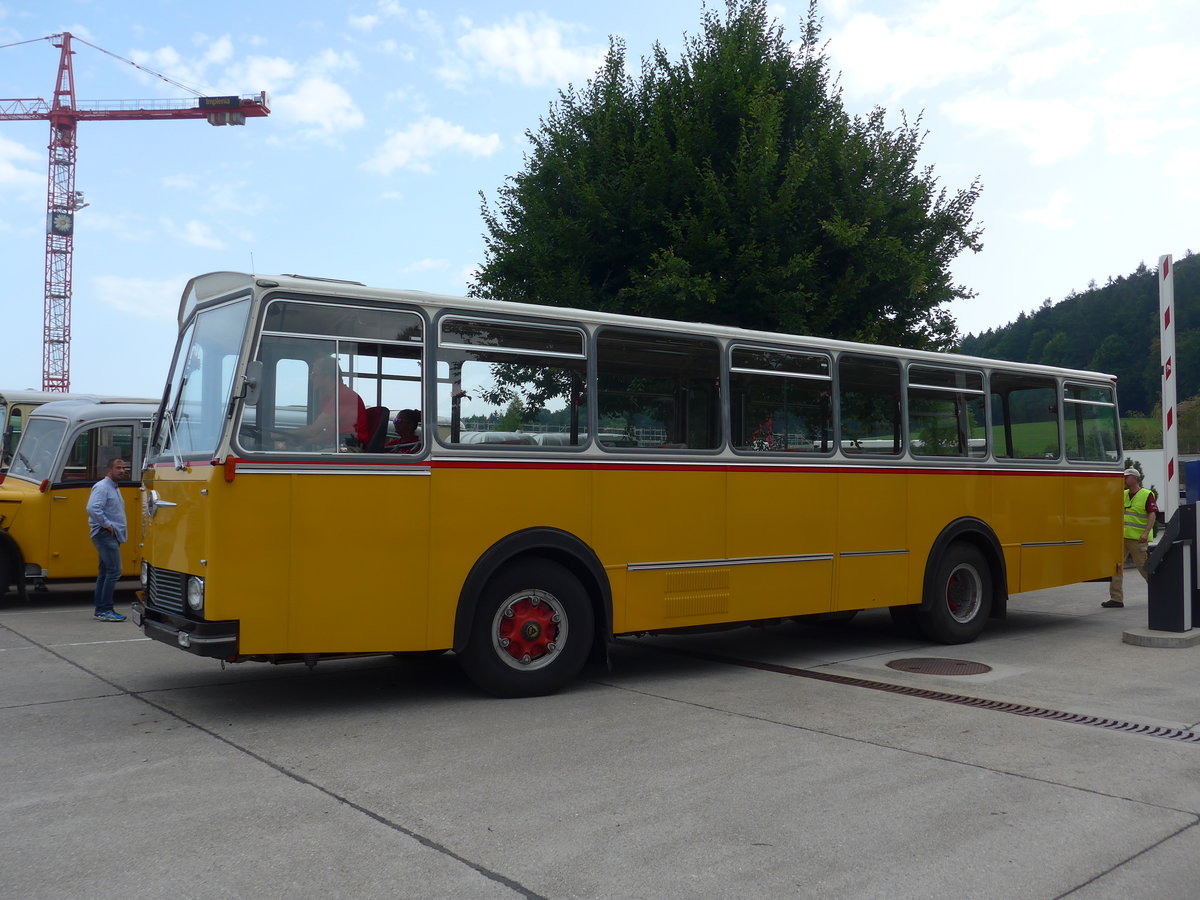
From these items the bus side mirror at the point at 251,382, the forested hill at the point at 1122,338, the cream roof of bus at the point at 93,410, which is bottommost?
the bus side mirror at the point at 251,382

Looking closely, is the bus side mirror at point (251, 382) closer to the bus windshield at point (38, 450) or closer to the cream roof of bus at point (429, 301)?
the cream roof of bus at point (429, 301)

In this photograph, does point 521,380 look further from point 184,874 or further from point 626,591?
point 184,874

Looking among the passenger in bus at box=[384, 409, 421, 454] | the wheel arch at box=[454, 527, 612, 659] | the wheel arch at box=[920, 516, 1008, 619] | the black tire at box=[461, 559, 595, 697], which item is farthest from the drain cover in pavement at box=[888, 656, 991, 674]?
the passenger in bus at box=[384, 409, 421, 454]

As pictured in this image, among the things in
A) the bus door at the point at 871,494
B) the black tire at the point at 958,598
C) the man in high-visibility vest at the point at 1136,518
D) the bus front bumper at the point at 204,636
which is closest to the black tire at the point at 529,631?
the bus front bumper at the point at 204,636

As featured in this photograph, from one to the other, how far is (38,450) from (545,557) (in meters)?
9.19

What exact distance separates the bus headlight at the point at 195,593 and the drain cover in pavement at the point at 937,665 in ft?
19.4

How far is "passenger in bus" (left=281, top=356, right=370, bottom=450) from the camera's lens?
6972 mm

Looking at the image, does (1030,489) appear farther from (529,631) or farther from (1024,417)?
(529,631)

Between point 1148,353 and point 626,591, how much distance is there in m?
71.8

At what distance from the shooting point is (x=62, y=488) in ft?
43.9

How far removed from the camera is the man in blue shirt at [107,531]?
11.7 m

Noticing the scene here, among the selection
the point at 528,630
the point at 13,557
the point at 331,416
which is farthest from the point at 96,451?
the point at 528,630

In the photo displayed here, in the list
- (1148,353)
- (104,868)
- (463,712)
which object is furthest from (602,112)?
(1148,353)

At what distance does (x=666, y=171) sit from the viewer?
665 inches
